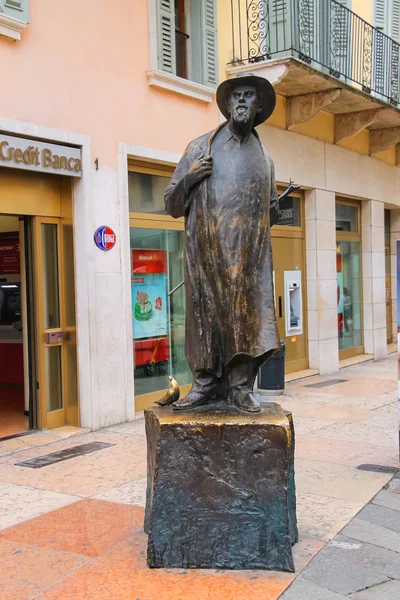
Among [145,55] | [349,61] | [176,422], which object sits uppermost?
[349,61]

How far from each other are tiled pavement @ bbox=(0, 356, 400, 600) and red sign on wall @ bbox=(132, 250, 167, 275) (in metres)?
2.00

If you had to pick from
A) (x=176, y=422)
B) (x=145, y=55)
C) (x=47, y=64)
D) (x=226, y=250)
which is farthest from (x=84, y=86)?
(x=176, y=422)

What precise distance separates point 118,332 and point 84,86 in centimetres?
274

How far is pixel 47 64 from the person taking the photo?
7410mm

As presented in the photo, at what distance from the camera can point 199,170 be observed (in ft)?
13.3

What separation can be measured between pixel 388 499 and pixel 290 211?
763 centimetres

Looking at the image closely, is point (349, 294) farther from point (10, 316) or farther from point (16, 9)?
point (16, 9)

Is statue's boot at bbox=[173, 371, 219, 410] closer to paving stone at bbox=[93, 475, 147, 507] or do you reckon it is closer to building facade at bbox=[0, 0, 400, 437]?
paving stone at bbox=[93, 475, 147, 507]

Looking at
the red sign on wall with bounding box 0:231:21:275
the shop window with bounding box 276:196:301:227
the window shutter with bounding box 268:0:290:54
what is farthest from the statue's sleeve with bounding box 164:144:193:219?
the shop window with bounding box 276:196:301:227

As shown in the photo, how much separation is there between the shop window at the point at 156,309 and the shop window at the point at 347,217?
16.2ft

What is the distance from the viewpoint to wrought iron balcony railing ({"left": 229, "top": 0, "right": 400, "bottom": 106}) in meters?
10.4

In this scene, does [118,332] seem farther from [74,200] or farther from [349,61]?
[349,61]

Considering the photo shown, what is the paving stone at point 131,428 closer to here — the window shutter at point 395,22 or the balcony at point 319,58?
the balcony at point 319,58

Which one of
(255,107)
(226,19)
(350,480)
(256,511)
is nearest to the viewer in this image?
(256,511)
